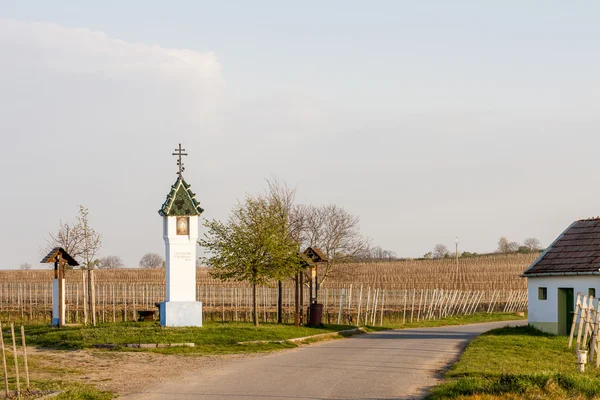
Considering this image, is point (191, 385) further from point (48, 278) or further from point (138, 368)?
point (48, 278)

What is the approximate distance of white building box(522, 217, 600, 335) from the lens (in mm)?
30391

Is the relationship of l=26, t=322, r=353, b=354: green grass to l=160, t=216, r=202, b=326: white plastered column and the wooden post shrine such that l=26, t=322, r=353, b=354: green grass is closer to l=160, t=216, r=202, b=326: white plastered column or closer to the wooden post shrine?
l=160, t=216, r=202, b=326: white plastered column

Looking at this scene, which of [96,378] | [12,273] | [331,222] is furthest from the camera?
[12,273]

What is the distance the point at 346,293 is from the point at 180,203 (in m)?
33.5

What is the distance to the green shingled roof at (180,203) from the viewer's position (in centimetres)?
2902

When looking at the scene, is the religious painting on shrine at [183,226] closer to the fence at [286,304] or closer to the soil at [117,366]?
the soil at [117,366]

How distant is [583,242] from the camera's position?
32438 millimetres

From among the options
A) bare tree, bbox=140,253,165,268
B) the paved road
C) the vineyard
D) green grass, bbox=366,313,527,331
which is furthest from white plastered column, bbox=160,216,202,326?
bare tree, bbox=140,253,165,268

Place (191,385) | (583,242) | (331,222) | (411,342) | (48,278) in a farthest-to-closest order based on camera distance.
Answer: (48,278)
(331,222)
(583,242)
(411,342)
(191,385)

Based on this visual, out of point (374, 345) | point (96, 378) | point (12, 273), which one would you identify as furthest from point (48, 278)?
point (96, 378)

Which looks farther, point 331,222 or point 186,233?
point 331,222

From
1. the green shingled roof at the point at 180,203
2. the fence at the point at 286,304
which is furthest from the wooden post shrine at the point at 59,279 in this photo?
the fence at the point at 286,304

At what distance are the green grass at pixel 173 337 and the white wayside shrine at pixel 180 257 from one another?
71cm

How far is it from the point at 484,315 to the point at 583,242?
17196 mm
